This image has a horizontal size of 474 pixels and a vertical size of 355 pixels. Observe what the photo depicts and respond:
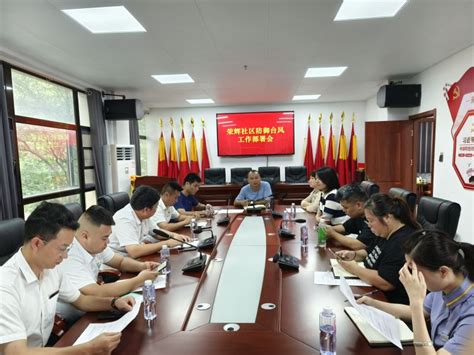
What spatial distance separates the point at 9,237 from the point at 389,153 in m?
5.25

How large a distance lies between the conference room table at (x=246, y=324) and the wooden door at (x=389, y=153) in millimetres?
3838

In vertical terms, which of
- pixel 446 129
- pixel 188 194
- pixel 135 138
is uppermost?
pixel 135 138

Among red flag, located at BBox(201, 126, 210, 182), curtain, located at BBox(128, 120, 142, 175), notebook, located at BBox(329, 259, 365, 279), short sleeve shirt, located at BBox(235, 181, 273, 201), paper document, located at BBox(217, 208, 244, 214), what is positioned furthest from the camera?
red flag, located at BBox(201, 126, 210, 182)

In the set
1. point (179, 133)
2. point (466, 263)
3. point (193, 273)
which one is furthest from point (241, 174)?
point (466, 263)

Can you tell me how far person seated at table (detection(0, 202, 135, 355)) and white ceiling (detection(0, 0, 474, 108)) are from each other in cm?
188

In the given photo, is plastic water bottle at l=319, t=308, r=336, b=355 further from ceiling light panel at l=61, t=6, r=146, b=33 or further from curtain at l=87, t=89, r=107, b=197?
curtain at l=87, t=89, r=107, b=197

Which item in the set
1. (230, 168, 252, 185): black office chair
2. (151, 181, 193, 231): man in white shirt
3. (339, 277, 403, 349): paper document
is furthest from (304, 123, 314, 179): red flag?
(339, 277, 403, 349): paper document

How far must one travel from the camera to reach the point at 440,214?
2.13 meters

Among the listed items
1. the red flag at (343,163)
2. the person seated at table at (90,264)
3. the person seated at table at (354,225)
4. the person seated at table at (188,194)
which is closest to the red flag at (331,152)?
the red flag at (343,163)

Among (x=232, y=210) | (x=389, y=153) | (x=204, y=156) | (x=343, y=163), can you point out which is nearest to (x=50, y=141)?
(x=232, y=210)

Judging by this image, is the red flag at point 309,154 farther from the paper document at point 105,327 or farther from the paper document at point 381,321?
the paper document at point 105,327

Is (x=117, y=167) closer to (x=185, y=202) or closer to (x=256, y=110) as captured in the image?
(x=185, y=202)

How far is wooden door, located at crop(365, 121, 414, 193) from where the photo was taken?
16.2 feet

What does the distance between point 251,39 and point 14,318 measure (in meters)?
2.87
